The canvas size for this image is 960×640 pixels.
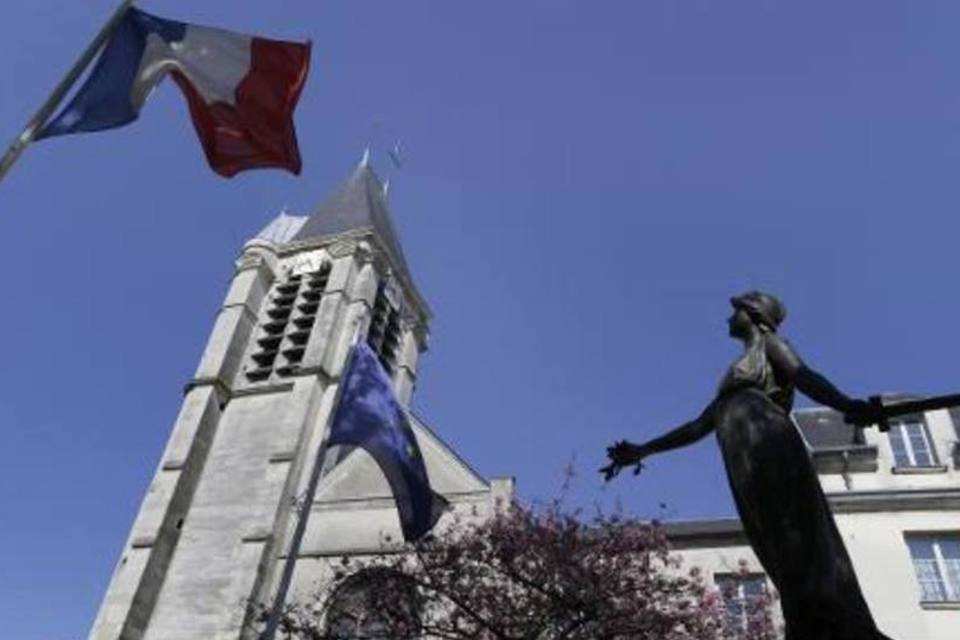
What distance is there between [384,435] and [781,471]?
1416 centimetres

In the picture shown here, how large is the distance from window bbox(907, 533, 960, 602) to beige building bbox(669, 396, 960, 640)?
0.02 m

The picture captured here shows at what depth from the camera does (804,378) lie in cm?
502

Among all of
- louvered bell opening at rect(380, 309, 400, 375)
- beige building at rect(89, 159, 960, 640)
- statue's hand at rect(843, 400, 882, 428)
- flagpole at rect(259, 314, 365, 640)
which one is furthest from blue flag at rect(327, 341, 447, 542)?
louvered bell opening at rect(380, 309, 400, 375)

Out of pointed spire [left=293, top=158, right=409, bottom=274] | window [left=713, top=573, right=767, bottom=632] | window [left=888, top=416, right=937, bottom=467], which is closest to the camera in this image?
window [left=713, top=573, right=767, bottom=632]

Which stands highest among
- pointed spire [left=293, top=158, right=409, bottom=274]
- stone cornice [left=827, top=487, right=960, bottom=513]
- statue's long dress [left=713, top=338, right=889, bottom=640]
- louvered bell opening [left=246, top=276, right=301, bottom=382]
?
pointed spire [left=293, top=158, right=409, bottom=274]

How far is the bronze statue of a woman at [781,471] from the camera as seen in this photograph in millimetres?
4254

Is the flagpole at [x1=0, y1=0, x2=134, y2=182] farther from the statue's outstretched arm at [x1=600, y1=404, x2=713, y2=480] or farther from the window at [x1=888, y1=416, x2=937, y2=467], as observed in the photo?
the window at [x1=888, y1=416, x2=937, y2=467]

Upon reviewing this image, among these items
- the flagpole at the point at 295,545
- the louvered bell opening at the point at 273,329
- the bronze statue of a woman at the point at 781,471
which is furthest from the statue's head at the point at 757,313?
the louvered bell opening at the point at 273,329

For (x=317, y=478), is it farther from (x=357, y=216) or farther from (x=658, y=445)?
(x=357, y=216)

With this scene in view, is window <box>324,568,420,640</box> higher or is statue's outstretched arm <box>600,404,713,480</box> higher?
window <box>324,568,420,640</box>

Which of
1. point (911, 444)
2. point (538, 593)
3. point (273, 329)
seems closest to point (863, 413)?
point (538, 593)

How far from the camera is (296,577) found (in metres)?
26.7

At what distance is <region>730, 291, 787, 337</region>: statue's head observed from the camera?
5.66 metres

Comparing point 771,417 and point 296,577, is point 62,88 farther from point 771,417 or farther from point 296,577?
point 296,577
